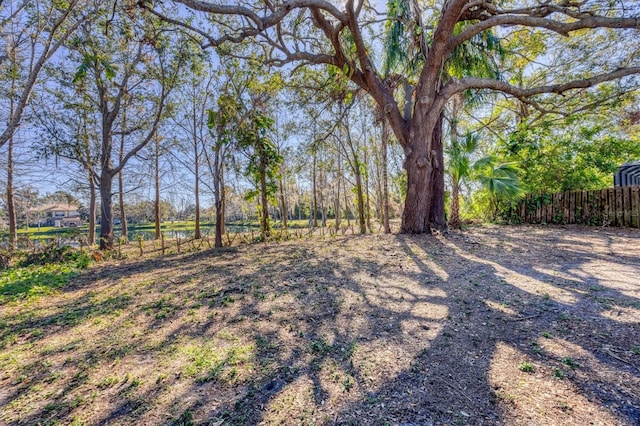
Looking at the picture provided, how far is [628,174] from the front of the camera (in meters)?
8.48

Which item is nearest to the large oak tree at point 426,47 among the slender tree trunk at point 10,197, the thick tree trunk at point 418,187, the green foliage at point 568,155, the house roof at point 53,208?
the thick tree trunk at point 418,187

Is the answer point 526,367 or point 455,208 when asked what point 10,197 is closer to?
point 526,367

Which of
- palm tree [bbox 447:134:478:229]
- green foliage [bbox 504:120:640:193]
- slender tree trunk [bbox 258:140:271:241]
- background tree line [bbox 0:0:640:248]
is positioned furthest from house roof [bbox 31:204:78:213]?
green foliage [bbox 504:120:640:193]

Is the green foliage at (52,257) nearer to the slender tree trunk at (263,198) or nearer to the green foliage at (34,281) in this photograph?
the green foliage at (34,281)

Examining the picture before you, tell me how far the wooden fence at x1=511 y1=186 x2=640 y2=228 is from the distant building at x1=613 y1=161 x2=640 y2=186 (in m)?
2.74

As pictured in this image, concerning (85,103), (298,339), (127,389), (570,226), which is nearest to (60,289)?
→ (127,389)

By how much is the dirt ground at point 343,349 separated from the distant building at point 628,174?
7.28 metres

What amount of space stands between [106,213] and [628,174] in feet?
54.6

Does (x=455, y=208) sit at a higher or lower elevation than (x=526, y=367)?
higher

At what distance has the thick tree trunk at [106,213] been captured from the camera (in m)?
7.95

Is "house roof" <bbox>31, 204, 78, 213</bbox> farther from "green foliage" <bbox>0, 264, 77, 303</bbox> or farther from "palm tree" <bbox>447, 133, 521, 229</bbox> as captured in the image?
"palm tree" <bbox>447, 133, 521, 229</bbox>

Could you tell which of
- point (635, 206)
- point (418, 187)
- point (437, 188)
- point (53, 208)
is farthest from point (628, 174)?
point (53, 208)

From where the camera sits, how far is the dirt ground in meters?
1.33

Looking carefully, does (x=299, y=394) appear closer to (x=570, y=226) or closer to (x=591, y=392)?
(x=591, y=392)
